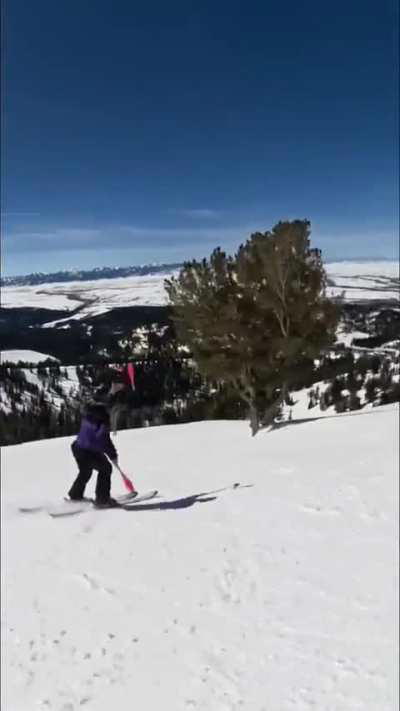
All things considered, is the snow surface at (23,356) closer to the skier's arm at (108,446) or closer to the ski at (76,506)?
the skier's arm at (108,446)

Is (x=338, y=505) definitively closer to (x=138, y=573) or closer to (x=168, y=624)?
(x=168, y=624)

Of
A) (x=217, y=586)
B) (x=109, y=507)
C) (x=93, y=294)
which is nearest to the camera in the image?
(x=109, y=507)

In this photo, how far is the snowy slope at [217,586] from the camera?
4613 millimetres

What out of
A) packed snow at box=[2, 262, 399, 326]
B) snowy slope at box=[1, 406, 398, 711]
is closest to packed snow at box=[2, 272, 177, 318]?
packed snow at box=[2, 262, 399, 326]

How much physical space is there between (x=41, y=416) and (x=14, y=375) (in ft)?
1.39

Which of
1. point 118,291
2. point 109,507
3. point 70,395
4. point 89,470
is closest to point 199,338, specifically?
point 118,291

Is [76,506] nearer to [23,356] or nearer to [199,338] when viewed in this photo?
[23,356]

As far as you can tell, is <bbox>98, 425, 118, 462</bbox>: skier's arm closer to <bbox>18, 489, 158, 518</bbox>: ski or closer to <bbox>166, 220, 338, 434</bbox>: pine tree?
<bbox>18, 489, 158, 518</bbox>: ski

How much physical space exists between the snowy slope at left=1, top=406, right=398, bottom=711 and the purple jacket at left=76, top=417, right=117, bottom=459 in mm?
861

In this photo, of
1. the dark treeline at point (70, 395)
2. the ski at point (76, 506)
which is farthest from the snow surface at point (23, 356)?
the ski at point (76, 506)

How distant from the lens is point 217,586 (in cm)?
1377

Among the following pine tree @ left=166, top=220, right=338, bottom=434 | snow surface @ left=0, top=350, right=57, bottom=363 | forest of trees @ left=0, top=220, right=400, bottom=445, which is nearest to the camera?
snow surface @ left=0, top=350, right=57, bottom=363

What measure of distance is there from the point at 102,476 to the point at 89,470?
0.11 meters

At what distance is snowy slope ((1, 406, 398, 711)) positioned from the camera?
461 centimetres
